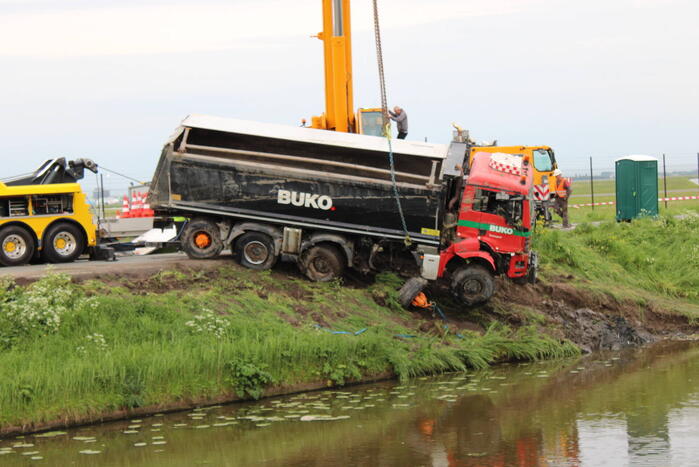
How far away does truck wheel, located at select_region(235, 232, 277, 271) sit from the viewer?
20.7m

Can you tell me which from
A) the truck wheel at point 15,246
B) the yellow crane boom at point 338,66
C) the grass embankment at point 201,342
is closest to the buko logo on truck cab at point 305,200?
the grass embankment at point 201,342

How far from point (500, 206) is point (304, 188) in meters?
3.92

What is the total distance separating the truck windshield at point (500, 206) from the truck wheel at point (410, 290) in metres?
1.82

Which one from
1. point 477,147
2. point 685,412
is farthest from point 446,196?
point 477,147

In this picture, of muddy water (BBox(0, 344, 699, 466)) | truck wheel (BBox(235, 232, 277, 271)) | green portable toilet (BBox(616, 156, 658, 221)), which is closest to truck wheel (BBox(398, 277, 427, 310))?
muddy water (BBox(0, 344, 699, 466))

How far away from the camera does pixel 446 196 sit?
2048 cm

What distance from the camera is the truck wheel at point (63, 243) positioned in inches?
884

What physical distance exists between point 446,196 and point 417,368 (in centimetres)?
397

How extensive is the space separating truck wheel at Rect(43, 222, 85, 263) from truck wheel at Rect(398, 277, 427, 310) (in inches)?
298

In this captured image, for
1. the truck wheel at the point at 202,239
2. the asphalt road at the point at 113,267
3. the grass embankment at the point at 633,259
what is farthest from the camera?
the grass embankment at the point at 633,259

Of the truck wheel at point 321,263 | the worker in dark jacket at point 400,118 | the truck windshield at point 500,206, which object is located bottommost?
the truck wheel at point 321,263

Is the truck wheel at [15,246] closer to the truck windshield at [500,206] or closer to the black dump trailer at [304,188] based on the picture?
the black dump trailer at [304,188]

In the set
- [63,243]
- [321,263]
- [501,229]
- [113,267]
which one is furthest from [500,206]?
[63,243]

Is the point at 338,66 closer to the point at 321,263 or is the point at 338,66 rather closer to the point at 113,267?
the point at 321,263
